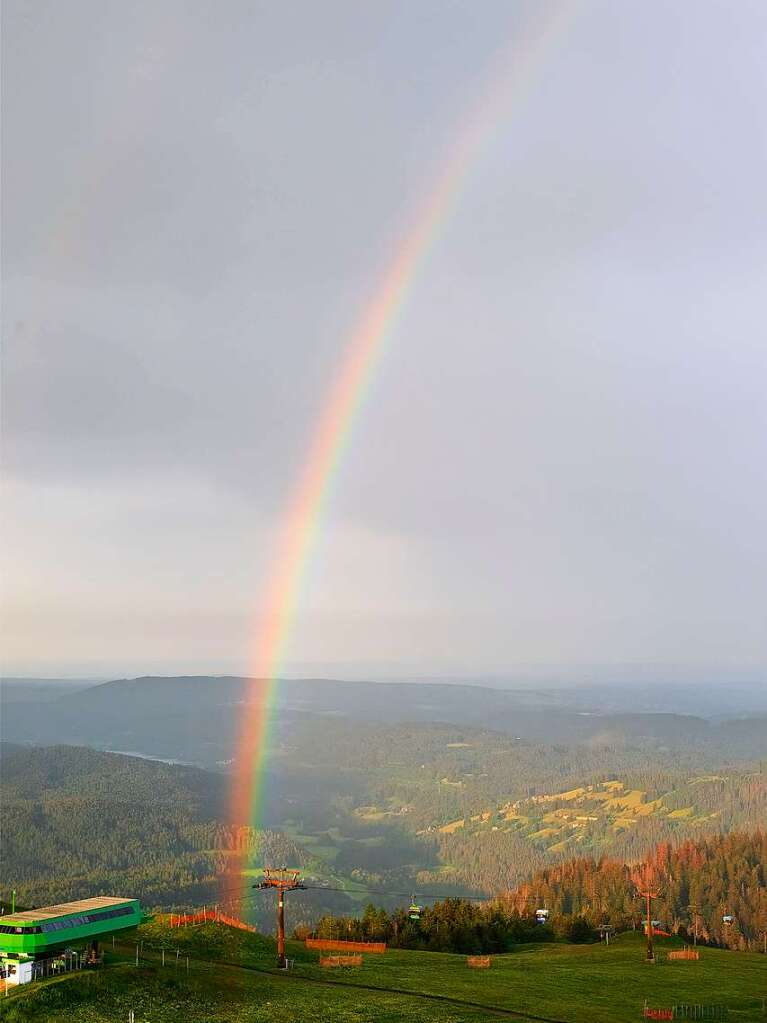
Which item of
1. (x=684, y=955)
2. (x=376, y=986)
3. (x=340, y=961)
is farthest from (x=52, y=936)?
→ (x=684, y=955)

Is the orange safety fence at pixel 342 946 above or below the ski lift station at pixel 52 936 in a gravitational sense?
below

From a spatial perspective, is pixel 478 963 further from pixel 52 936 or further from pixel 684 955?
pixel 52 936

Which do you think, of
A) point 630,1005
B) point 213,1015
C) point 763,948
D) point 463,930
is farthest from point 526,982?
point 763,948

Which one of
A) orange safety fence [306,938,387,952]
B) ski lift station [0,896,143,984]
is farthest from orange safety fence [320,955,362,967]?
ski lift station [0,896,143,984]

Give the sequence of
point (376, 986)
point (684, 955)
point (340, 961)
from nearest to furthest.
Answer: point (376, 986) < point (340, 961) < point (684, 955)

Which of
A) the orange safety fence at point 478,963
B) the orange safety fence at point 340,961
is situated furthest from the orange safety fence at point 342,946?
the orange safety fence at point 478,963

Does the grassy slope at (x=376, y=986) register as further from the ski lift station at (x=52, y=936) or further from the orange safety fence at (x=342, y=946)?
the orange safety fence at (x=342, y=946)

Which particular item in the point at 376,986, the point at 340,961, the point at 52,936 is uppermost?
the point at 52,936
